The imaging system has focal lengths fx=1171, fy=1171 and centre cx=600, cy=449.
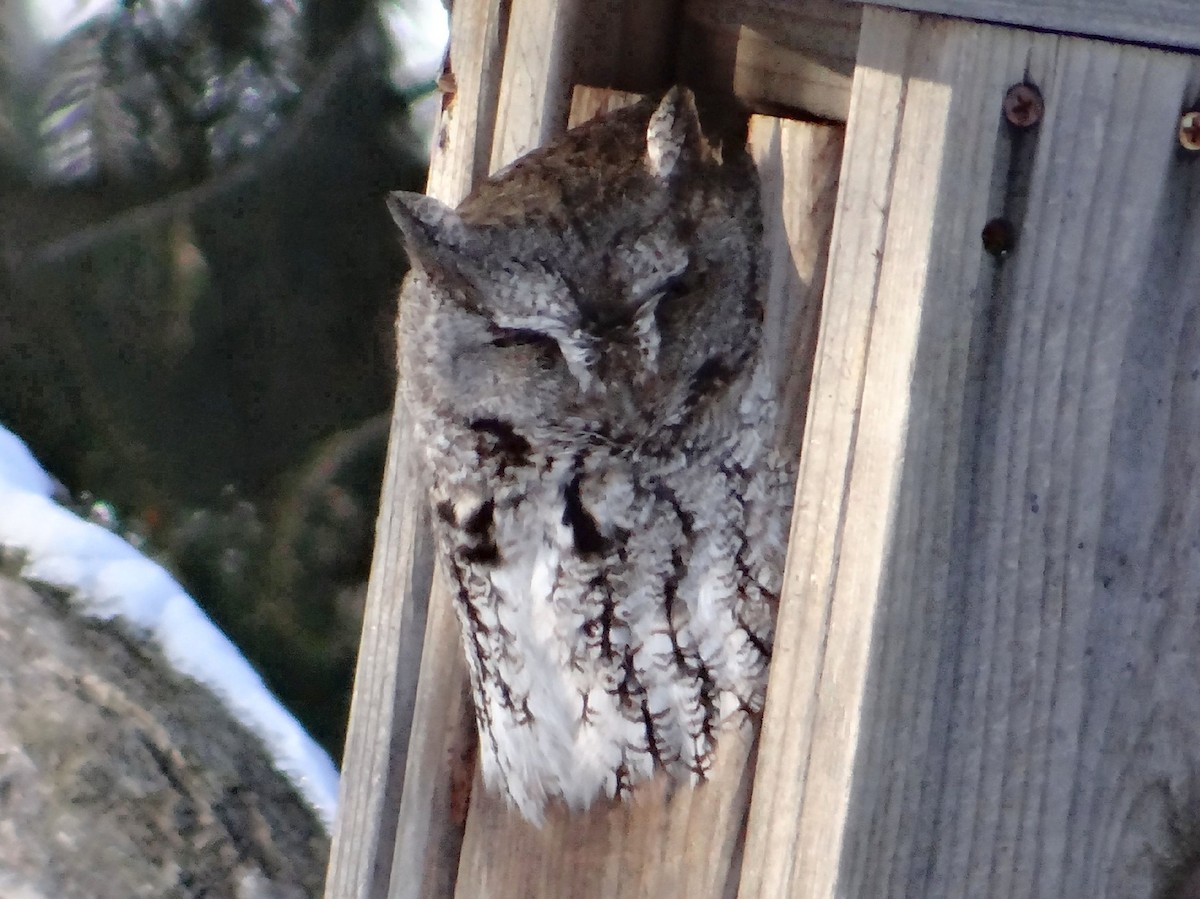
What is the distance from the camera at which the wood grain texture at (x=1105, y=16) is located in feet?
2.28

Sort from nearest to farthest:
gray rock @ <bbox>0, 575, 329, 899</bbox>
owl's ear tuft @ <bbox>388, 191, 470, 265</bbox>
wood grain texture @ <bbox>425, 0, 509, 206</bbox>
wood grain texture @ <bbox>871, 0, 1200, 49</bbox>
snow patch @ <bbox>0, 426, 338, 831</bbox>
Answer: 1. wood grain texture @ <bbox>871, 0, 1200, 49</bbox>
2. owl's ear tuft @ <bbox>388, 191, 470, 265</bbox>
3. wood grain texture @ <bbox>425, 0, 509, 206</bbox>
4. gray rock @ <bbox>0, 575, 329, 899</bbox>
5. snow patch @ <bbox>0, 426, 338, 831</bbox>

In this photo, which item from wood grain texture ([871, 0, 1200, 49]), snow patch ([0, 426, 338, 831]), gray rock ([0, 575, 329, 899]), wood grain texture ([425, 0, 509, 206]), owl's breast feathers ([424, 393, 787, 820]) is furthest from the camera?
snow patch ([0, 426, 338, 831])

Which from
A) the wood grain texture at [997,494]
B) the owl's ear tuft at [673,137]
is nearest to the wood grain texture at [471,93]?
the owl's ear tuft at [673,137]

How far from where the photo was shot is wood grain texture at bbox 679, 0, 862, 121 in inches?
37.6

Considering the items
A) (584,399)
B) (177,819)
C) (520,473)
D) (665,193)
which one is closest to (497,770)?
(520,473)

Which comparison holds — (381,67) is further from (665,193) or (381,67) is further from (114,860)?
(114,860)

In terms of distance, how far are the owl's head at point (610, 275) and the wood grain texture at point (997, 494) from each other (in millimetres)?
142

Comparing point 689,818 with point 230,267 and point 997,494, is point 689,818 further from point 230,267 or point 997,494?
point 230,267

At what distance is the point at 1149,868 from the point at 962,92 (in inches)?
22.0

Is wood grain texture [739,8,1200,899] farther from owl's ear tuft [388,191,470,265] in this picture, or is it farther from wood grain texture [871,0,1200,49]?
owl's ear tuft [388,191,470,265]

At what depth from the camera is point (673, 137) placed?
3.01 ft

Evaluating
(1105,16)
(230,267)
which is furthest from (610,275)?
(230,267)

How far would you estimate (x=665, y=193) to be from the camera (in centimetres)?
94

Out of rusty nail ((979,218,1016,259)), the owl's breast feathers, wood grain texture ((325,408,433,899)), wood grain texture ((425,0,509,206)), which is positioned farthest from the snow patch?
rusty nail ((979,218,1016,259))
